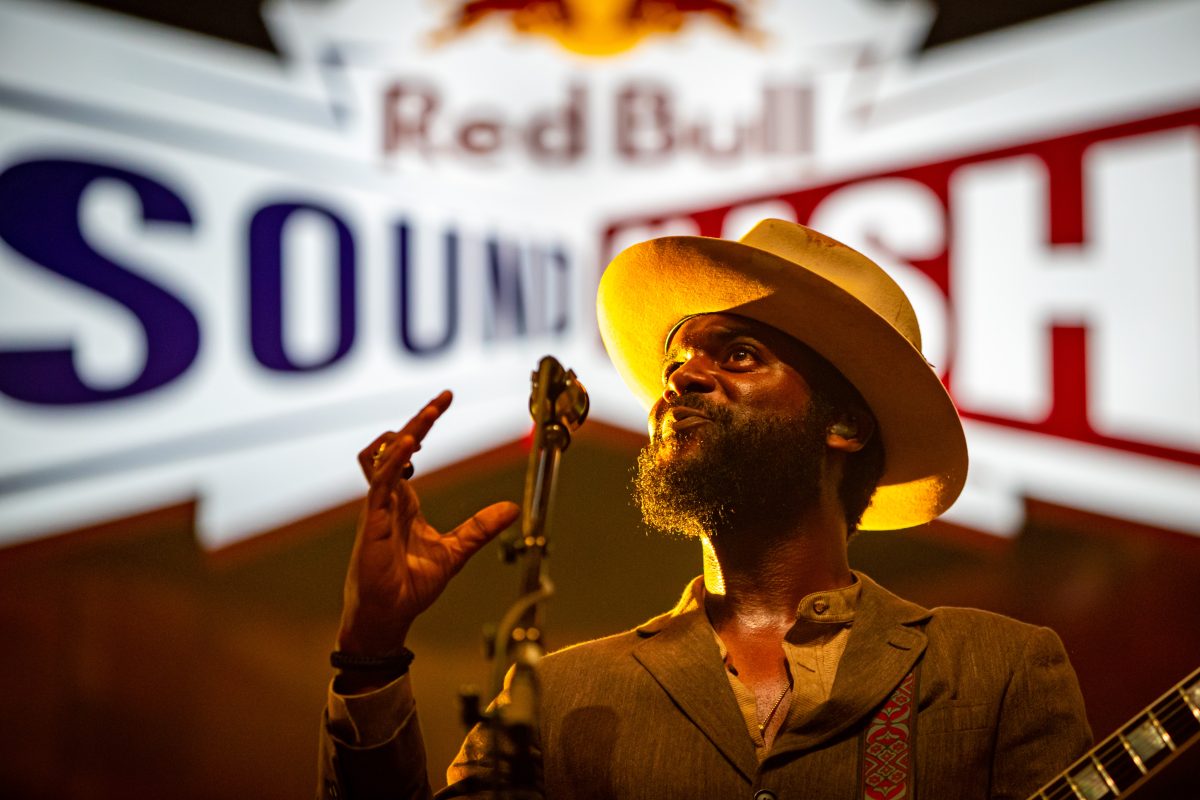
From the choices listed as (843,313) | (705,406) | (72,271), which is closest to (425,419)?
(705,406)

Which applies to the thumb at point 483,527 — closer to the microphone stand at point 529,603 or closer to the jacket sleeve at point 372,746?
the jacket sleeve at point 372,746

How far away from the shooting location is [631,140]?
411cm

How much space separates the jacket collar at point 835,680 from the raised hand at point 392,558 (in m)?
0.50

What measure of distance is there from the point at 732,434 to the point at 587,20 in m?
2.29

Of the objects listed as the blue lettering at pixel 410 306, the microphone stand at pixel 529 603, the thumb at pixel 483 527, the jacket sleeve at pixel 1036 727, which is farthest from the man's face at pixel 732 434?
the blue lettering at pixel 410 306

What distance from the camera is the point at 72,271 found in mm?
3971

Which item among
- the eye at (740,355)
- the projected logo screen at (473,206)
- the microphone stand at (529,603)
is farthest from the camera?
the projected logo screen at (473,206)

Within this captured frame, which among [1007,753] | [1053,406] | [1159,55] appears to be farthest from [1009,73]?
[1007,753]

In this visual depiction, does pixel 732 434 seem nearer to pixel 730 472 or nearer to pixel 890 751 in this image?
pixel 730 472

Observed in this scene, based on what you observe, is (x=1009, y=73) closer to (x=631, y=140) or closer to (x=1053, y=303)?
(x=1053, y=303)

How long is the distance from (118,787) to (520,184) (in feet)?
8.06

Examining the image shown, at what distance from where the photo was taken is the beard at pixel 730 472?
92.9 inches

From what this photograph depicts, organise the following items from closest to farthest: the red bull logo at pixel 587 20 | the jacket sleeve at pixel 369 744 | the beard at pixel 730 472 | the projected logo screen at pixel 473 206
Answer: the jacket sleeve at pixel 369 744 → the beard at pixel 730 472 → the projected logo screen at pixel 473 206 → the red bull logo at pixel 587 20

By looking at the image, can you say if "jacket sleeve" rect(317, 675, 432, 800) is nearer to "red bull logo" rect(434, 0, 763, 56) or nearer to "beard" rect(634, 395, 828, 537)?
"beard" rect(634, 395, 828, 537)
